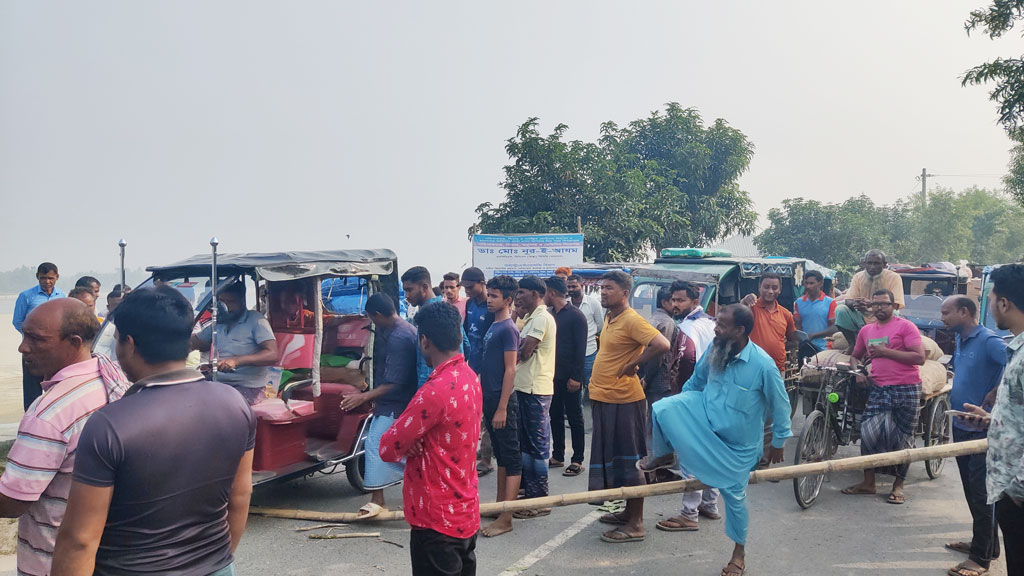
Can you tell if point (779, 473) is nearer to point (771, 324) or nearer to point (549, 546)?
point (549, 546)

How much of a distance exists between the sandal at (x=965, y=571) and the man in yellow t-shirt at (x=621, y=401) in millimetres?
2013

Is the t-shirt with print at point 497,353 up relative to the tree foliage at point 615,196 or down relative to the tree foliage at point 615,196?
down

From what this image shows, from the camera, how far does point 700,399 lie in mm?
5074

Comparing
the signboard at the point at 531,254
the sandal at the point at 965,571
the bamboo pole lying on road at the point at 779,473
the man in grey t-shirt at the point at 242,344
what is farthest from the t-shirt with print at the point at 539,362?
the signboard at the point at 531,254

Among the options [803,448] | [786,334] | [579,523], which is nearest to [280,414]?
[579,523]

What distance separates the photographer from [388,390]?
557 centimetres

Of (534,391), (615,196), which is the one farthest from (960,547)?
(615,196)

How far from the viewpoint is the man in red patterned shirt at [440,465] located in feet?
10.7

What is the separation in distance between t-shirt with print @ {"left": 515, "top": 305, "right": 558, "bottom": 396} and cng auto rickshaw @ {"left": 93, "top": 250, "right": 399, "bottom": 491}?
1.43 metres

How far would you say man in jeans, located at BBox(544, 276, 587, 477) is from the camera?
23.8 feet

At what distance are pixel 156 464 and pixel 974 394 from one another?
5.11m

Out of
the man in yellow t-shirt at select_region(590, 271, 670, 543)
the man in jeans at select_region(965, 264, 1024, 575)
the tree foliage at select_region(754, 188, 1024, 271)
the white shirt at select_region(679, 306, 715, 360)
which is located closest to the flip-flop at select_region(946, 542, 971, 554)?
the man in jeans at select_region(965, 264, 1024, 575)

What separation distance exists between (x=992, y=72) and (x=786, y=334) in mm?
7353

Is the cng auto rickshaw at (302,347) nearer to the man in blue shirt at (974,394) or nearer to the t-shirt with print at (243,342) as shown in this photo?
the t-shirt with print at (243,342)
